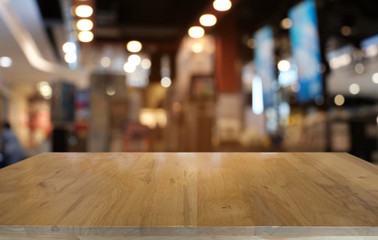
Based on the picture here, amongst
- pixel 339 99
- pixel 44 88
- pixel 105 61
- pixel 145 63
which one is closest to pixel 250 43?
pixel 105 61

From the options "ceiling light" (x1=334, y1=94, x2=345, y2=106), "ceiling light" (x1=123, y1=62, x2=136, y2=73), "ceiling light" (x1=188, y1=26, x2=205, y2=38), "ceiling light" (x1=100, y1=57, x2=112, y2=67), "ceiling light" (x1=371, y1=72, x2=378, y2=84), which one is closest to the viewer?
"ceiling light" (x1=188, y1=26, x2=205, y2=38)

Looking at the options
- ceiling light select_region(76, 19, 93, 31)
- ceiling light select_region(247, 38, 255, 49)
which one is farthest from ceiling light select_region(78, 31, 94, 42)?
ceiling light select_region(247, 38, 255, 49)

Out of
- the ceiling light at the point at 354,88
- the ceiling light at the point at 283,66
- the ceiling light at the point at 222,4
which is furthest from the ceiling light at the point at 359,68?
the ceiling light at the point at 222,4

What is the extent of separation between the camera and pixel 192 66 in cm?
720

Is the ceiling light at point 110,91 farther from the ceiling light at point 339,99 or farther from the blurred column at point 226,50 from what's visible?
the ceiling light at point 339,99

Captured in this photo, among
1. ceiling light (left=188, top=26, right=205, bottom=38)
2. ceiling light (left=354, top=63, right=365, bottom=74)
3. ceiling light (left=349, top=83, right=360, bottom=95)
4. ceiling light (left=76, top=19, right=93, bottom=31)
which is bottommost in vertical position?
ceiling light (left=349, top=83, right=360, bottom=95)

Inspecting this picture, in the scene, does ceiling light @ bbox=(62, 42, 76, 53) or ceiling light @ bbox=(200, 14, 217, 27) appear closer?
ceiling light @ bbox=(200, 14, 217, 27)

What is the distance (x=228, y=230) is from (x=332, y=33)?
10224mm

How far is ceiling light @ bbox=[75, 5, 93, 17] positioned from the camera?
5555 mm

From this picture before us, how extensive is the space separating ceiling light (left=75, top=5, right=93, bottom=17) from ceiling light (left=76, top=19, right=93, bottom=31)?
218 mm

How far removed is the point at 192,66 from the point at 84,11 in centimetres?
230

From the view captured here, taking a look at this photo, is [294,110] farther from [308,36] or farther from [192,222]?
[192,222]

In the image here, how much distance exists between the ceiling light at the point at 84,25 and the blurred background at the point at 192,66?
0.05 ft

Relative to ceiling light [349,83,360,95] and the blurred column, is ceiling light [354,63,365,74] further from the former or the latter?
the blurred column
